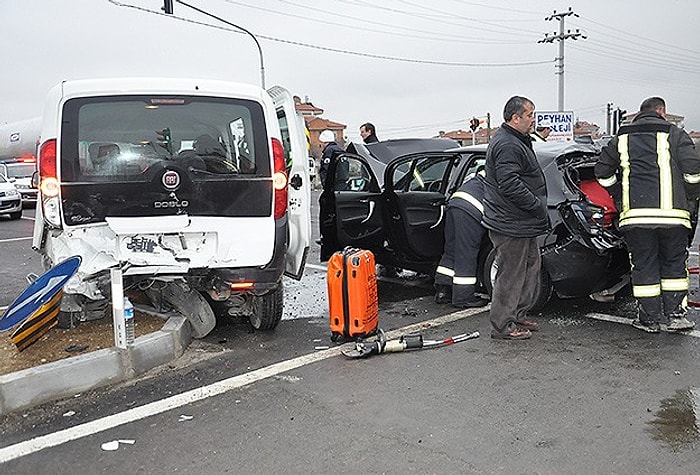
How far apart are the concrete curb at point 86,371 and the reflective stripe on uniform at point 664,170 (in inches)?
154

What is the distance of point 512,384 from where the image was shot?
4496mm

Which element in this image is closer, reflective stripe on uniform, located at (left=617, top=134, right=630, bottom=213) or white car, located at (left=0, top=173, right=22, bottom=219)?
reflective stripe on uniform, located at (left=617, top=134, right=630, bottom=213)

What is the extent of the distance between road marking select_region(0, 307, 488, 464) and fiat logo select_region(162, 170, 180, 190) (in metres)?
→ 1.46

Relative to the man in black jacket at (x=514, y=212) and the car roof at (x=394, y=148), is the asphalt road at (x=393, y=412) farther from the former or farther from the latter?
the car roof at (x=394, y=148)

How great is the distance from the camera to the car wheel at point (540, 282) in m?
6.07

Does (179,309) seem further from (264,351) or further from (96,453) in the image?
(96,453)

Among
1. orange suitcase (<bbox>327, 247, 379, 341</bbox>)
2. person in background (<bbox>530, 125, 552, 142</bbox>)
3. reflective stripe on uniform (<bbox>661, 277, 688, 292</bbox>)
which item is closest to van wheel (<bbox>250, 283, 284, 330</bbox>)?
orange suitcase (<bbox>327, 247, 379, 341</bbox>)

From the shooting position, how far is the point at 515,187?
208 inches

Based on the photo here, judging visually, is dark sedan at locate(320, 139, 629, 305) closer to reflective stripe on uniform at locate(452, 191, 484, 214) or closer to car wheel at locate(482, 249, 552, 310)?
car wheel at locate(482, 249, 552, 310)

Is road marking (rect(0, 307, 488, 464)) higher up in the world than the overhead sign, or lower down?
lower down

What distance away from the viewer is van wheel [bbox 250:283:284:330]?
18.7 ft

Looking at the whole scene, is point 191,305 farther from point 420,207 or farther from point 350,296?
point 420,207

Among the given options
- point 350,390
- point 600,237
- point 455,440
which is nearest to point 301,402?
point 350,390

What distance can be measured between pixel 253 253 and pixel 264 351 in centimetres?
81
